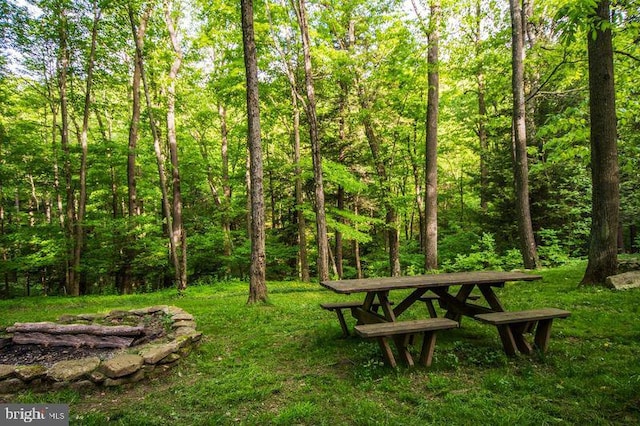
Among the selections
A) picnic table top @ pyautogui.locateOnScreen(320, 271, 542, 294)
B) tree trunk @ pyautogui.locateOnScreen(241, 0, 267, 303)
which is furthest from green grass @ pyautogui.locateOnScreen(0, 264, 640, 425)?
tree trunk @ pyautogui.locateOnScreen(241, 0, 267, 303)

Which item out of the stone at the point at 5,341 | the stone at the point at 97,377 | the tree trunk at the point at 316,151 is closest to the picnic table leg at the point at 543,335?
the stone at the point at 97,377

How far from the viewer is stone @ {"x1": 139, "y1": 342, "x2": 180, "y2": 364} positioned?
3.85 metres

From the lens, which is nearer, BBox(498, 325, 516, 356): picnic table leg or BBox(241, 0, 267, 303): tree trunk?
BBox(498, 325, 516, 356): picnic table leg

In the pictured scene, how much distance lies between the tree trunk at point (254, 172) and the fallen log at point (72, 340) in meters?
3.00

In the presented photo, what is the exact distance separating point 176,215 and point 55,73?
310 inches

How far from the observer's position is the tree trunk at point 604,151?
19.5 ft

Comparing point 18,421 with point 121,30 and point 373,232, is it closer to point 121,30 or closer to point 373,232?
point 121,30

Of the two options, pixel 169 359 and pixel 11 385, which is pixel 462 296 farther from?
pixel 11 385

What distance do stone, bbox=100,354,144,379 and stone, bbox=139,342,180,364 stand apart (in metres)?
0.08

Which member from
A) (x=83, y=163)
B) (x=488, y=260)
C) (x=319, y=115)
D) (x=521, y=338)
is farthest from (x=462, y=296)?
(x=83, y=163)

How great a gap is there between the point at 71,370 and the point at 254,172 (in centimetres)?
474

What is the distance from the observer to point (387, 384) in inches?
126

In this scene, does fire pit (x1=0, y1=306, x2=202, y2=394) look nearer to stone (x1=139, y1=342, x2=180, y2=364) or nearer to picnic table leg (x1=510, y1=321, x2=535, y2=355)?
stone (x1=139, y1=342, x2=180, y2=364)

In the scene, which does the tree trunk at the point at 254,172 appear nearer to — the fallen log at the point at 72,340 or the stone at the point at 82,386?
the fallen log at the point at 72,340
